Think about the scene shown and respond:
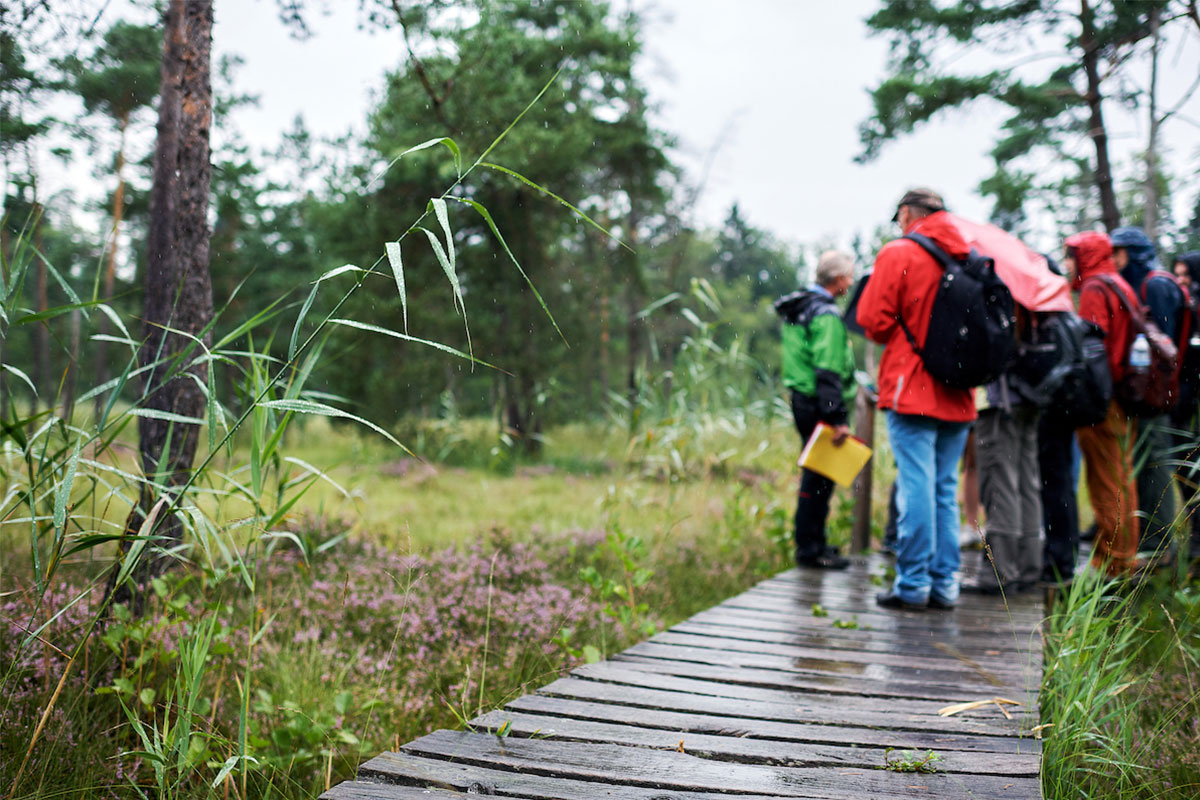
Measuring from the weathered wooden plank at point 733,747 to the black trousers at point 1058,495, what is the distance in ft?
8.92

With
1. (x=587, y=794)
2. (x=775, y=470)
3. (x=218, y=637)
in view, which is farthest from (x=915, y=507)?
(x=775, y=470)

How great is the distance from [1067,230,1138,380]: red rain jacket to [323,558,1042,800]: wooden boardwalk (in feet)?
6.19

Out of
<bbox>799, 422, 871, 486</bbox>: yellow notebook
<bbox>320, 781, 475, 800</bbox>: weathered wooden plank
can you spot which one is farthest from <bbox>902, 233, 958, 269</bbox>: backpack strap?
<bbox>320, 781, 475, 800</bbox>: weathered wooden plank

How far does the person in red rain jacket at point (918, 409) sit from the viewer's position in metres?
3.83

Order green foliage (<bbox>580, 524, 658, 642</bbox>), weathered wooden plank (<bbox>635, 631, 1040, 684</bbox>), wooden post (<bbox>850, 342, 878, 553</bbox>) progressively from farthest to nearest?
wooden post (<bbox>850, 342, 878, 553</bbox>) → green foliage (<bbox>580, 524, 658, 642</bbox>) → weathered wooden plank (<bbox>635, 631, 1040, 684</bbox>)

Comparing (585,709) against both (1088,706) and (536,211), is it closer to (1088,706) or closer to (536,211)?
(1088,706)

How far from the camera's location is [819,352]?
Result: 4.73m

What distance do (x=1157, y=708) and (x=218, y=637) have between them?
333 cm

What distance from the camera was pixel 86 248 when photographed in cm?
2777

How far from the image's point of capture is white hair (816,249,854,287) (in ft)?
15.8

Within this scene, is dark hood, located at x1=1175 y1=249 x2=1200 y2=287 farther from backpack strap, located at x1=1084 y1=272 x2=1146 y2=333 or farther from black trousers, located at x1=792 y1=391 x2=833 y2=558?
black trousers, located at x1=792 y1=391 x2=833 y2=558

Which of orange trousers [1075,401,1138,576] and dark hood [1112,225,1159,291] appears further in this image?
dark hood [1112,225,1159,291]

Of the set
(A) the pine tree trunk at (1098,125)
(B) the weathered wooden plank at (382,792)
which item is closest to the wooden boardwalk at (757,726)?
(B) the weathered wooden plank at (382,792)

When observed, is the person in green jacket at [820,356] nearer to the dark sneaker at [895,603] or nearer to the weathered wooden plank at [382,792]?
the dark sneaker at [895,603]
